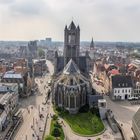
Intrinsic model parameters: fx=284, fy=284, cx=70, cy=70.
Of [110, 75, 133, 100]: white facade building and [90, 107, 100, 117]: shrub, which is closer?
[90, 107, 100, 117]: shrub

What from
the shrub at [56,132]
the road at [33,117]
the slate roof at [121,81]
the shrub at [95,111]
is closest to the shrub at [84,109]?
the shrub at [95,111]

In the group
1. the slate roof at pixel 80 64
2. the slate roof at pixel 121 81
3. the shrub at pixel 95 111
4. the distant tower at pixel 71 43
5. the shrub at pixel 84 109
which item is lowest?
the shrub at pixel 84 109

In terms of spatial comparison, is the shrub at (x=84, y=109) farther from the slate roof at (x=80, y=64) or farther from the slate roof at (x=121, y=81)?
the slate roof at (x=121, y=81)

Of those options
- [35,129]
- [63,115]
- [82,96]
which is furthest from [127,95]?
[35,129]

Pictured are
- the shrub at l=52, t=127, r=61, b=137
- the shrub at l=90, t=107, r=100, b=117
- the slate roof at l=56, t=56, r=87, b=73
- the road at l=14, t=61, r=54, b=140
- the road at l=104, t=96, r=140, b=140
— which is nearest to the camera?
the shrub at l=52, t=127, r=61, b=137

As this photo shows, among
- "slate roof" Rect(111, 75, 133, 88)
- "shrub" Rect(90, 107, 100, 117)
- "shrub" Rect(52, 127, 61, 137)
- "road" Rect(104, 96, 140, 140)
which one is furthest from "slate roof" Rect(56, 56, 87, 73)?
"shrub" Rect(52, 127, 61, 137)

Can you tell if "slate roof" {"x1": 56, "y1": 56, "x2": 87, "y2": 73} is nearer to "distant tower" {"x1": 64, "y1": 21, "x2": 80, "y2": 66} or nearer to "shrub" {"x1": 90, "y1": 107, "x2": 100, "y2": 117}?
"distant tower" {"x1": 64, "y1": 21, "x2": 80, "y2": 66}
